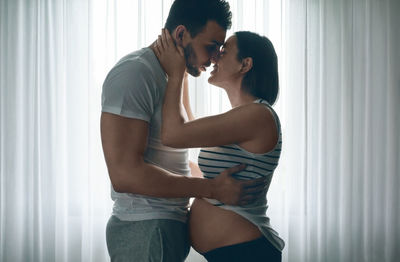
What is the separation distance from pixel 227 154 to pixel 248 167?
0.09 meters

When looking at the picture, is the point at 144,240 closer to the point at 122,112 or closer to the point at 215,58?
the point at 122,112

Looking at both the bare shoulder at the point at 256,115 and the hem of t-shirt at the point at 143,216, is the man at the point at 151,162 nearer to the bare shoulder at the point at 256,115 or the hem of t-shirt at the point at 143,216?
the hem of t-shirt at the point at 143,216

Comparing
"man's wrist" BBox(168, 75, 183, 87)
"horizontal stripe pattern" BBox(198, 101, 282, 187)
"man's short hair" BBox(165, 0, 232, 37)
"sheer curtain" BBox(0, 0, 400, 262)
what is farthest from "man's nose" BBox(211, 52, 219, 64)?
"sheer curtain" BBox(0, 0, 400, 262)

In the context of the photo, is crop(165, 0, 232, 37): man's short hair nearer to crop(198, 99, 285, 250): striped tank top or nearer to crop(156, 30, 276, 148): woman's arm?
crop(156, 30, 276, 148): woman's arm

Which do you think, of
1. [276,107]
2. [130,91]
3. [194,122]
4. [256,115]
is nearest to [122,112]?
[130,91]

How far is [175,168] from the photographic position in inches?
62.0

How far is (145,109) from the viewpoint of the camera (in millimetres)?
1413

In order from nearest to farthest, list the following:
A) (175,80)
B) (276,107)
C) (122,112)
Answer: (122,112) → (175,80) → (276,107)

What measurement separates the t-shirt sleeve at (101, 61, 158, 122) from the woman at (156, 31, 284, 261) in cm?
10

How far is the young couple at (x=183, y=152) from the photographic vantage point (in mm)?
1392

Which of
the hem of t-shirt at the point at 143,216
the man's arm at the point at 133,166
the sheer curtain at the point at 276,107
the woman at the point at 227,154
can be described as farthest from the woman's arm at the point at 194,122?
the sheer curtain at the point at 276,107

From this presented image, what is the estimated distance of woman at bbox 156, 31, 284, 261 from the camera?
4.92 ft
